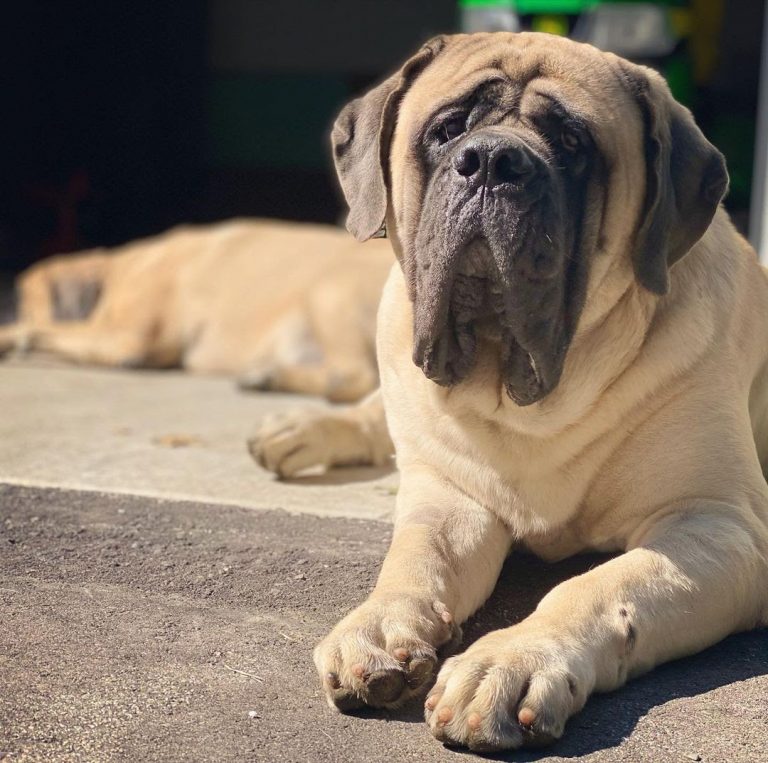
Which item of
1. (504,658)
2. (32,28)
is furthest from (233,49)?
(504,658)

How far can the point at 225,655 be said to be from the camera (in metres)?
2.41

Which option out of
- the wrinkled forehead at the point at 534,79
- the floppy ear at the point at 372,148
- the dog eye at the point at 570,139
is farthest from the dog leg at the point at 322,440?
the dog eye at the point at 570,139

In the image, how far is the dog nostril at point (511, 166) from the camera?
7.92ft

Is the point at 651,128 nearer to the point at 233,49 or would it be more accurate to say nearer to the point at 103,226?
the point at 103,226

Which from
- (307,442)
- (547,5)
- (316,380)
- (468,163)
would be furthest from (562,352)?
(547,5)

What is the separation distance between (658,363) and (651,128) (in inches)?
20.0

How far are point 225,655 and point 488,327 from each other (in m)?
0.88

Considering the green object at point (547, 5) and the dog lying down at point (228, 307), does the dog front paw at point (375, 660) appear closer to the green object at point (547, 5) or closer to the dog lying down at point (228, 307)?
the dog lying down at point (228, 307)

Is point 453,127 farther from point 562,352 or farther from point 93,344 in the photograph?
point 93,344

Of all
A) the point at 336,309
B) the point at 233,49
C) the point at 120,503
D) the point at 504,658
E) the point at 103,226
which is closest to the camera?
the point at 504,658

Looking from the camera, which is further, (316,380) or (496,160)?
(316,380)

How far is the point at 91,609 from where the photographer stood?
265 centimetres

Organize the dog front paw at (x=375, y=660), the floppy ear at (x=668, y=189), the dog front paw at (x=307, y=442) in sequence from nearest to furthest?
the dog front paw at (x=375, y=660), the floppy ear at (x=668, y=189), the dog front paw at (x=307, y=442)

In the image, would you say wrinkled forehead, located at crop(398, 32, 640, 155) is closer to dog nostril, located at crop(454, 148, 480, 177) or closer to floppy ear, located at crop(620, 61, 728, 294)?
floppy ear, located at crop(620, 61, 728, 294)
